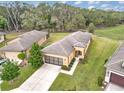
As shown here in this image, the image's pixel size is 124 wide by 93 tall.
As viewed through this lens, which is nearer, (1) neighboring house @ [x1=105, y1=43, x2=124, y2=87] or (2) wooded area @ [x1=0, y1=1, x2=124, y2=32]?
(1) neighboring house @ [x1=105, y1=43, x2=124, y2=87]

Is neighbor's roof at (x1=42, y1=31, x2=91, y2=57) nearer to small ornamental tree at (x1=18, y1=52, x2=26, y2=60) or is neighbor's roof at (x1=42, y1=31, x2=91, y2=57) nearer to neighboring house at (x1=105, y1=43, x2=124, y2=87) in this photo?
small ornamental tree at (x1=18, y1=52, x2=26, y2=60)

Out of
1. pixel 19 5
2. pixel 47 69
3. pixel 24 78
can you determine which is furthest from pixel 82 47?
pixel 19 5

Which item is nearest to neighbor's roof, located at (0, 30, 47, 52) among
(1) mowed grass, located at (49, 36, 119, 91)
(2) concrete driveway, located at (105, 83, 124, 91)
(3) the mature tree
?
(1) mowed grass, located at (49, 36, 119, 91)

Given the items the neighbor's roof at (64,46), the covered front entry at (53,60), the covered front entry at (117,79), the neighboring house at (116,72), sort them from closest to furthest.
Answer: the neighboring house at (116,72) < the covered front entry at (117,79) < the neighbor's roof at (64,46) < the covered front entry at (53,60)

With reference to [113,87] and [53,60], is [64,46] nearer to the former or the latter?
[53,60]

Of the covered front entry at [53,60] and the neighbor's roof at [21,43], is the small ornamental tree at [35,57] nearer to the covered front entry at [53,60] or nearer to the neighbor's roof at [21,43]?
the covered front entry at [53,60]

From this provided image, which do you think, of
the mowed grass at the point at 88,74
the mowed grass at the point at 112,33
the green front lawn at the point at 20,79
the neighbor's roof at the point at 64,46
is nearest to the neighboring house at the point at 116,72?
the mowed grass at the point at 88,74

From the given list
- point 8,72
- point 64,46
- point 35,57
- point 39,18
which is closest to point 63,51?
point 64,46
